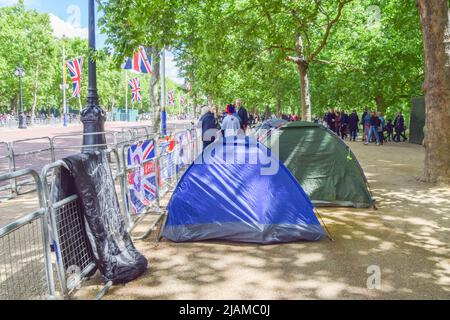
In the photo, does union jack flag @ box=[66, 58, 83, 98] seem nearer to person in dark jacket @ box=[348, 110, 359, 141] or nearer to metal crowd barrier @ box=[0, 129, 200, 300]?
person in dark jacket @ box=[348, 110, 359, 141]

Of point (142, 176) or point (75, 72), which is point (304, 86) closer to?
point (142, 176)

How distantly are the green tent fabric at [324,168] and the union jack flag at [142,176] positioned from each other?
102 inches

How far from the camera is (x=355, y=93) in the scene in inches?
1087

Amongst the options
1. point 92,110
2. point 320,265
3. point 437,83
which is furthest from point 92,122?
point 437,83

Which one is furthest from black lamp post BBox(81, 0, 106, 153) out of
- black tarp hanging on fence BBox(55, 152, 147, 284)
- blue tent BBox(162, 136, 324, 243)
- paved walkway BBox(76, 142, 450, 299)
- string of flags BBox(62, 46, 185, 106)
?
black tarp hanging on fence BBox(55, 152, 147, 284)

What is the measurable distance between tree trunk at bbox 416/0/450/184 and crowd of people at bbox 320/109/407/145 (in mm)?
13200

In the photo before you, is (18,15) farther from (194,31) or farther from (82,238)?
(82,238)

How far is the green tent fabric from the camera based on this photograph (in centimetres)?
830

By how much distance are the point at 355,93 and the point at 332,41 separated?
392cm

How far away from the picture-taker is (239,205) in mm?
6148

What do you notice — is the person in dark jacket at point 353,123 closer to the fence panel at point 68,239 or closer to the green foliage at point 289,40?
the green foliage at point 289,40

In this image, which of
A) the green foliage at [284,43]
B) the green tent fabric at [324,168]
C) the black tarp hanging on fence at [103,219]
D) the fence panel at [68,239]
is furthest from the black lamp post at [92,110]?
the fence panel at [68,239]

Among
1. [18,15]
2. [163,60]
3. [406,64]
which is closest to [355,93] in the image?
[406,64]

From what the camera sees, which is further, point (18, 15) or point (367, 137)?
point (18, 15)
